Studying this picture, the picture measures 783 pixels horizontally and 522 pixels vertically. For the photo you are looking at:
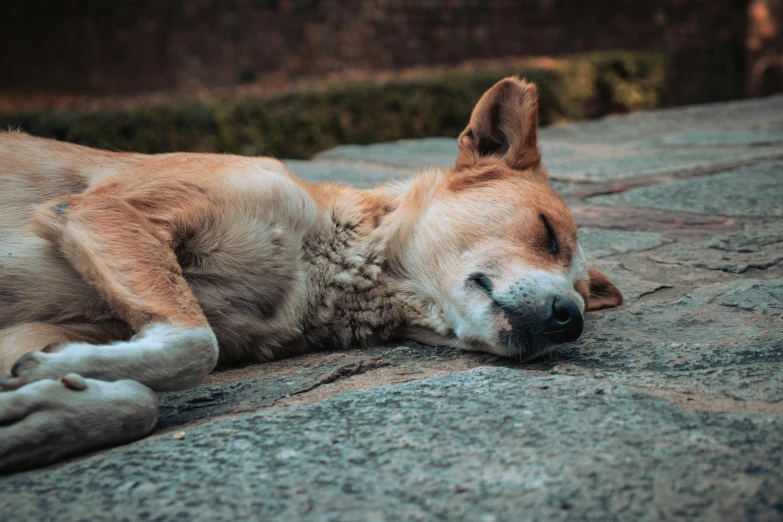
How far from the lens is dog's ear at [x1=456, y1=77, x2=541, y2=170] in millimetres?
3197

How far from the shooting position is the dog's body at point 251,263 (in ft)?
7.13

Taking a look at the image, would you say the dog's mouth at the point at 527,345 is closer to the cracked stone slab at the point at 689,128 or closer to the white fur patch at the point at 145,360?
the white fur patch at the point at 145,360

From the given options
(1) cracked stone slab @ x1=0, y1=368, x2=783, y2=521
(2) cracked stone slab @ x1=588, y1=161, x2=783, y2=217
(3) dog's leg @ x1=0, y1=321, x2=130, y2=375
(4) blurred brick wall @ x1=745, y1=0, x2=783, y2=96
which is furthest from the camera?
(4) blurred brick wall @ x1=745, y1=0, x2=783, y2=96

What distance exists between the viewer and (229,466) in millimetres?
1654

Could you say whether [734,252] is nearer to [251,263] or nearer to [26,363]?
[251,263]

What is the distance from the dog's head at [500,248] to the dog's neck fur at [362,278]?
1.2 inches

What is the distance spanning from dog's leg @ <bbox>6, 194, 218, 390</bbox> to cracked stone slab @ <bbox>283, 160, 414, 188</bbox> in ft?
7.19

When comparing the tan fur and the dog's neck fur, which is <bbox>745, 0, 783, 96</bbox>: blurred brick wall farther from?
the dog's neck fur

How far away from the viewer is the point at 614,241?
12.7 ft

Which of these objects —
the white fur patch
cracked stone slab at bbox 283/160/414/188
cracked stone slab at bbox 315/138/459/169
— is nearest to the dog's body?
the white fur patch

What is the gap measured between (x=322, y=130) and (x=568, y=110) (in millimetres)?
3053

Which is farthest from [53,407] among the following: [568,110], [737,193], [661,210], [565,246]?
[568,110]

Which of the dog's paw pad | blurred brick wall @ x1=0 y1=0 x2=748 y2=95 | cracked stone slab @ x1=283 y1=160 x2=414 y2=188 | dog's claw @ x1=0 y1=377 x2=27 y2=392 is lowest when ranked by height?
dog's claw @ x1=0 y1=377 x2=27 y2=392

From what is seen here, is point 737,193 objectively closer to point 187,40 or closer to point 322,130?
point 322,130
